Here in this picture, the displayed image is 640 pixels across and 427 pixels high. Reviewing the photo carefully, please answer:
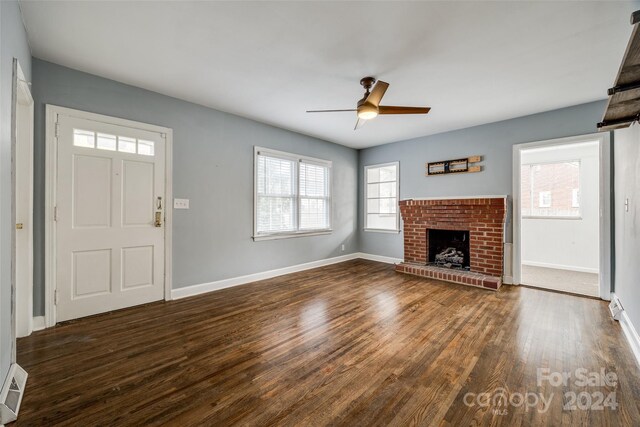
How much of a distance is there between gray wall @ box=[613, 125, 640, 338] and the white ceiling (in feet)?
2.69

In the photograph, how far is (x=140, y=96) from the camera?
3318mm

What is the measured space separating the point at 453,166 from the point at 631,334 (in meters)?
3.22

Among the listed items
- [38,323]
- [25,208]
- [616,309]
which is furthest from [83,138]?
[616,309]

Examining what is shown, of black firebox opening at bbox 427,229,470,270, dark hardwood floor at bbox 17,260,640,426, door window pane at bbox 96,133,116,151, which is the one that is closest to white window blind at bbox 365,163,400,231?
black firebox opening at bbox 427,229,470,270

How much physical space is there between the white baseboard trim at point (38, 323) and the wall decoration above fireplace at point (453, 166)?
19.1 ft

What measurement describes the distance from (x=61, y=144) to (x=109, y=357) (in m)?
2.21

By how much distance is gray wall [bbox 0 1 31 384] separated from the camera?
1.62m

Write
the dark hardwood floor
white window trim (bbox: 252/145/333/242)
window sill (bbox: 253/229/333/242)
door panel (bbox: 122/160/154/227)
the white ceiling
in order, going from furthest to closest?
window sill (bbox: 253/229/333/242) < white window trim (bbox: 252/145/333/242) < door panel (bbox: 122/160/154/227) < the white ceiling < the dark hardwood floor

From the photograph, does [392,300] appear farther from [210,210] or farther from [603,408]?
[210,210]

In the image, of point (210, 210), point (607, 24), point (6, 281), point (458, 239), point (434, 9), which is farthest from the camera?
point (458, 239)

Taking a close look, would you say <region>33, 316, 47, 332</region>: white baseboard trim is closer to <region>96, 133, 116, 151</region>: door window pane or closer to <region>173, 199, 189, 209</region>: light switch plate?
<region>173, 199, 189, 209</region>: light switch plate

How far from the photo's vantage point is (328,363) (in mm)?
2090

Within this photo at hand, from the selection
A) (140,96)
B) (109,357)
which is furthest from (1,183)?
(140,96)

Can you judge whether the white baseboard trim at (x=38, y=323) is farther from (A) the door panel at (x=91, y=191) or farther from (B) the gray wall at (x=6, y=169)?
(B) the gray wall at (x=6, y=169)
